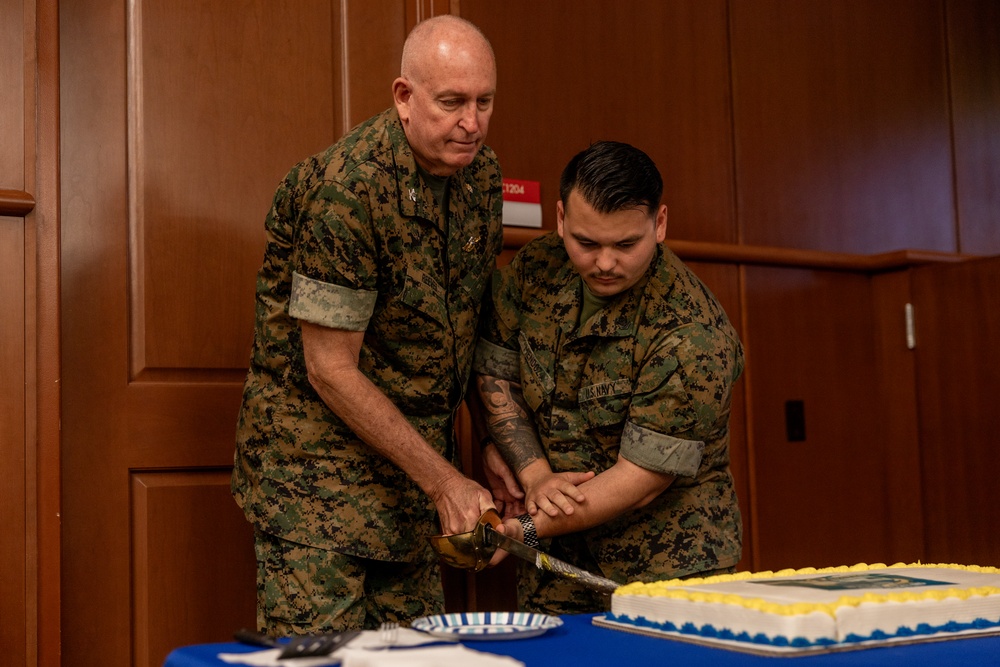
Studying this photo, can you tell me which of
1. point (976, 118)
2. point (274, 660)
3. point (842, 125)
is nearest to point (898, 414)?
point (842, 125)

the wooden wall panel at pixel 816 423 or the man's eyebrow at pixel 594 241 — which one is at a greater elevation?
the man's eyebrow at pixel 594 241

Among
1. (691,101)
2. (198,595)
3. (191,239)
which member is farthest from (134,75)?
(691,101)

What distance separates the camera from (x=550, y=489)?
6.61ft

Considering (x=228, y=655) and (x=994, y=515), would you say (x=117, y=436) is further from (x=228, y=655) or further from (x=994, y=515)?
(x=994, y=515)

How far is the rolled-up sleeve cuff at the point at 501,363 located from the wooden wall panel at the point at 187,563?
649 mm

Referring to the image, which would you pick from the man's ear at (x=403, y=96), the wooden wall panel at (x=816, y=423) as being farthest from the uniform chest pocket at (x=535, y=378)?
the wooden wall panel at (x=816, y=423)

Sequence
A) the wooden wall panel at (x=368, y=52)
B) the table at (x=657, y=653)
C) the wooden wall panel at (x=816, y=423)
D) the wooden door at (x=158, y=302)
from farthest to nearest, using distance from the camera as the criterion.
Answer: the wooden wall panel at (x=816, y=423), the wooden wall panel at (x=368, y=52), the wooden door at (x=158, y=302), the table at (x=657, y=653)

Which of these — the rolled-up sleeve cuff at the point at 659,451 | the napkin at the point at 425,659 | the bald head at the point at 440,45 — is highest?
the bald head at the point at 440,45

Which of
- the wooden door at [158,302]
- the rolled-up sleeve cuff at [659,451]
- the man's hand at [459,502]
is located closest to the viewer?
the man's hand at [459,502]

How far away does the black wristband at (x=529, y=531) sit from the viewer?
2023mm

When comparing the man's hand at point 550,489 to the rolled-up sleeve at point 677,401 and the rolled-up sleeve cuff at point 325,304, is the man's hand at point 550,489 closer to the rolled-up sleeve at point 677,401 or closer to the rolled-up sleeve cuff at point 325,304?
the rolled-up sleeve at point 677,401

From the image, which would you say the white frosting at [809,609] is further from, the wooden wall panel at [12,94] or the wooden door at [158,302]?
the wooden wall panel at [12,94]

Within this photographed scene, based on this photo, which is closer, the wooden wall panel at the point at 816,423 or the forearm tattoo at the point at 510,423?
the forearm tattoo at the point at 510,423

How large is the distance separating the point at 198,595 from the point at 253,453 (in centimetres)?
49
